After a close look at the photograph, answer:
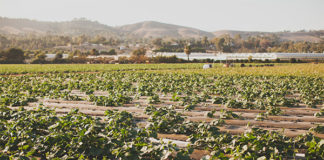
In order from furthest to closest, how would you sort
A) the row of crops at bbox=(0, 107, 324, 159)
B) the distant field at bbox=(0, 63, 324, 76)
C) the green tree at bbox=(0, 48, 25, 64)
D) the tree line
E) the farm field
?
the tree line < the green tree at bbox=(0, 48, 25, 64) < the distant field at bbox=(0, 63, 324, 76) < the farm field < the row of crops at bbox=(0, 107, 324, 159)

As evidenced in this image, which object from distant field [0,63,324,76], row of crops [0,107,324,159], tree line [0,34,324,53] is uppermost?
tree line [0,34,324,53]

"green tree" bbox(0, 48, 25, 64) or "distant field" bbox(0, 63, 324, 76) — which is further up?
"green tree" bbox(0, 48, 25, 64)

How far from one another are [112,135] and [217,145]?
2.57 meters

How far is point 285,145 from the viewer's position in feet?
18.0

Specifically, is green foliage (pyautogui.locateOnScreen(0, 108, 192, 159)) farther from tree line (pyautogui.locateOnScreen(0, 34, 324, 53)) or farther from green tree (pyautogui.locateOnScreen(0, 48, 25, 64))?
tree line (pyautogui.locateOnScreen(0, 34, 324, 53))

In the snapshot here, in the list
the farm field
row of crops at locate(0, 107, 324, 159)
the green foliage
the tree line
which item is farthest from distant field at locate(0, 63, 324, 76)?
the tree line

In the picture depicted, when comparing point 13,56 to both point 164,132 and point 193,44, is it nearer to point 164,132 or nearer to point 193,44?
point 164,132

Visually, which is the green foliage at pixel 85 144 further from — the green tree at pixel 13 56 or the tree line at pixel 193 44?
the tree line at pixel 193 44

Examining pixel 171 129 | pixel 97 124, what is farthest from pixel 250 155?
pixel 97 124

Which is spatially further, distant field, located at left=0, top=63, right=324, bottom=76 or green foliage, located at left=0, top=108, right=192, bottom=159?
distant field, located at left=0, top=63, right=324, bottom=76

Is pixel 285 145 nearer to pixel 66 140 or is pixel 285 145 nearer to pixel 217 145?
pixel 217 145

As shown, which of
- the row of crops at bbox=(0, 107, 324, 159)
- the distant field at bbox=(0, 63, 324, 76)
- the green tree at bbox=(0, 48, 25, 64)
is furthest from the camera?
the green tree at bbox=(0, 48, 25, 64)

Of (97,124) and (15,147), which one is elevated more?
(97,124)

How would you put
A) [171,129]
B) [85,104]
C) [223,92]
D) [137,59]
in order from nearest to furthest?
[171,129]
[85,104]
[223,92]
[137,59]
